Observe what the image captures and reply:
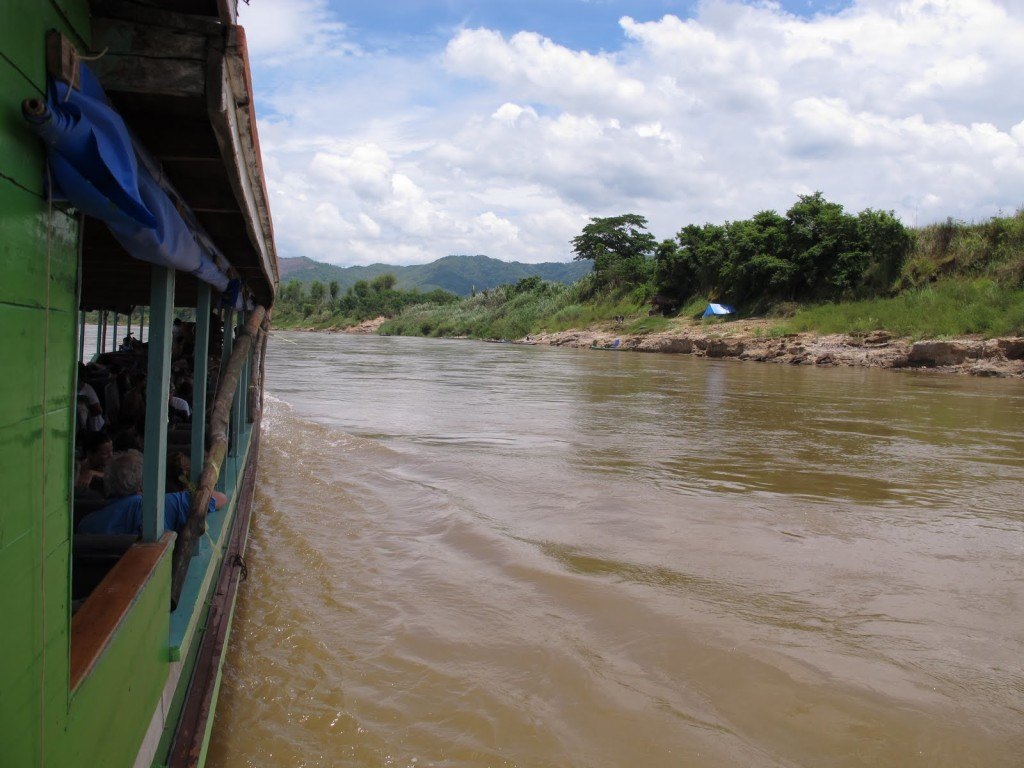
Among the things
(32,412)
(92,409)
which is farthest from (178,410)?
(32,412)

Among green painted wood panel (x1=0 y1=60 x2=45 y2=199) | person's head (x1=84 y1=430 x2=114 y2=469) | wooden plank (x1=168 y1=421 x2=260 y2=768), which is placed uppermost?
green painted wood panel (x1=0 y1=60 x2=45 y2=199)

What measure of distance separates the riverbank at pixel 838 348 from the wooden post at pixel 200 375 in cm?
2338

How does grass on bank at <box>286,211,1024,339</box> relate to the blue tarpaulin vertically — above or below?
above

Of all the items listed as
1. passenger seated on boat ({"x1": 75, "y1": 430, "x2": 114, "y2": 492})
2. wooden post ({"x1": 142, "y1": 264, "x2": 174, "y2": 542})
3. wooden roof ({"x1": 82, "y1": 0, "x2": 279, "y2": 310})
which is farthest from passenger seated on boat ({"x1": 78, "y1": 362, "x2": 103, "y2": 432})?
wooden post ({"x1": 142, "y1": 264, "x2": 174, "y2": 542})

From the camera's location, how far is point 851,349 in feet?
85.9

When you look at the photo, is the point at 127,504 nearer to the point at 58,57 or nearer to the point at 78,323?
the point at 78,323

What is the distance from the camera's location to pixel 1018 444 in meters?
10.9

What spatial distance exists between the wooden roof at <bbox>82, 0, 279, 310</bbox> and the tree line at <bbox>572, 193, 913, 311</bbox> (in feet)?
101

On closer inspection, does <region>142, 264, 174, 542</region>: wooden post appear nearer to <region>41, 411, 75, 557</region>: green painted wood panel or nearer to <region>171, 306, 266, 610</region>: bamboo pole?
<region>171, 306, 266, 610</region>: bamboo pole

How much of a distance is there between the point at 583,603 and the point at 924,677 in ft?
6.59

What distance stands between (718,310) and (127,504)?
34769mm

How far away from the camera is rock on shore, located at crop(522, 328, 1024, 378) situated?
71.5 ft

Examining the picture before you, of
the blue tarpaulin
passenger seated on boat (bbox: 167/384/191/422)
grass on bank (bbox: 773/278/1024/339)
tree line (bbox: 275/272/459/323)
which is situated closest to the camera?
the blue tarpaulin

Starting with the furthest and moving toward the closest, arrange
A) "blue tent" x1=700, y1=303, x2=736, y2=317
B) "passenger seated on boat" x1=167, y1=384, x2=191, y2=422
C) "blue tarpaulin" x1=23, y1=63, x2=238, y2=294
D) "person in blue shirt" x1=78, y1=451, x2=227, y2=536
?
"blue tent" x1=700, y1=303, x2=736, y2=317
"passenger seated on boat" x1=167, y1=384, x2=191, y2=422
"person in blue shirt" x1=78, y1=451, x2=227, y2=536
"blue tarpaulin" x1=23, y1=63, x2=238, y2=294
